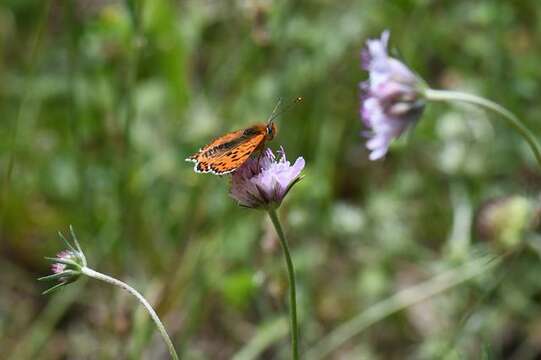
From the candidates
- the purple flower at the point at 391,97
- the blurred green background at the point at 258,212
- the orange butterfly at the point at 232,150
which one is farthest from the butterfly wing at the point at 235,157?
the blurred green background at the point at 258,212

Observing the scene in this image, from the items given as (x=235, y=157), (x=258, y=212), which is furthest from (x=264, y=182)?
(x=258, y=212)

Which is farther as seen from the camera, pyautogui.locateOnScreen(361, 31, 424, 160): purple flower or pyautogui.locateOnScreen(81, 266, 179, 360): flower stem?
pyautogui.locateOnScreen(361, 31, 424, 160): purple flower

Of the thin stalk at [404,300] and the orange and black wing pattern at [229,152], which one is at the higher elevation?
the orange and black wing pattern at [229,152]

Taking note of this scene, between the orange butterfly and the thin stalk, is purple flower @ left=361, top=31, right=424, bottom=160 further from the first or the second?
the thin stalk

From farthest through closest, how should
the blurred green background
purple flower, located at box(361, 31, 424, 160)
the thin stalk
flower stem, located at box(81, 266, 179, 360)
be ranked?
the blurred green background
the thin stalk
purple flower, located at box(361, 31, 424, 160)
flower stem, located at box(81, 266, 179, 360)

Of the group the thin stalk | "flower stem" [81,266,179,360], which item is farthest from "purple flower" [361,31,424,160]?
the thin stalk

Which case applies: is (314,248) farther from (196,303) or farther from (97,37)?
(97,37)

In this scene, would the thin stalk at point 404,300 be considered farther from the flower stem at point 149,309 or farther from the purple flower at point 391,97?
the flower stem at point 149,309
